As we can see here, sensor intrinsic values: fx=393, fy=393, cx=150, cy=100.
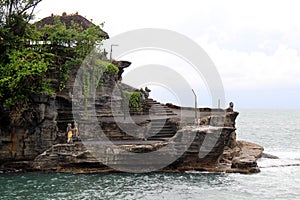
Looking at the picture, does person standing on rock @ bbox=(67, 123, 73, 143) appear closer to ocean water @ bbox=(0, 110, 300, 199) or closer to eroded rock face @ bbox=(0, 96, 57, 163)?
eroded rock face @ bbox=(0, 96, 57, 163)

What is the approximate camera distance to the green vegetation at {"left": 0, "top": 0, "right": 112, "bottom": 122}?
2252 cm

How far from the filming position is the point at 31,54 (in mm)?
23453

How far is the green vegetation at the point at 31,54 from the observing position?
2252 cm

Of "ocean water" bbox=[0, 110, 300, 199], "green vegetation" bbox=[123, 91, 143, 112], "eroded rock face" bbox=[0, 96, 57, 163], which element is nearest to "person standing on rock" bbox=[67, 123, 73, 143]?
"eroded rock face" bbox=[0, 96, 57, 163]

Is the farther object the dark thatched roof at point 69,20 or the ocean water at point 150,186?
the dark thatched roof at point 69,20

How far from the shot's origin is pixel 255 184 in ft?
66.7

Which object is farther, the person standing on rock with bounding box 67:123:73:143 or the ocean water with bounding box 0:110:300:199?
the person standing on rock with bounding box 67:123:73:143

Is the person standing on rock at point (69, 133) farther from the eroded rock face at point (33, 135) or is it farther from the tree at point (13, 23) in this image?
the tree at point (13, 23)

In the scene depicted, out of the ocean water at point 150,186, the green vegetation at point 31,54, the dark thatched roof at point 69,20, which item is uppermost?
the dark thatched roof at point 69,20

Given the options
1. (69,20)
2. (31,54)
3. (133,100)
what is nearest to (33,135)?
(31,54)

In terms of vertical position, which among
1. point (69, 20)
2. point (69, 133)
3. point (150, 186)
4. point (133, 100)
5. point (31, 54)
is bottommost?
point (150, 186)

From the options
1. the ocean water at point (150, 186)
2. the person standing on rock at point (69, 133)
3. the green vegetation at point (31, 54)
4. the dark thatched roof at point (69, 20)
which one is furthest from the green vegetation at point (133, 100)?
the ocean water at point (150, 186)

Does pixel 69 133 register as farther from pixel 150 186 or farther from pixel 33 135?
pixel 150 186

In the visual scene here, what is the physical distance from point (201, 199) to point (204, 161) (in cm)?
595
